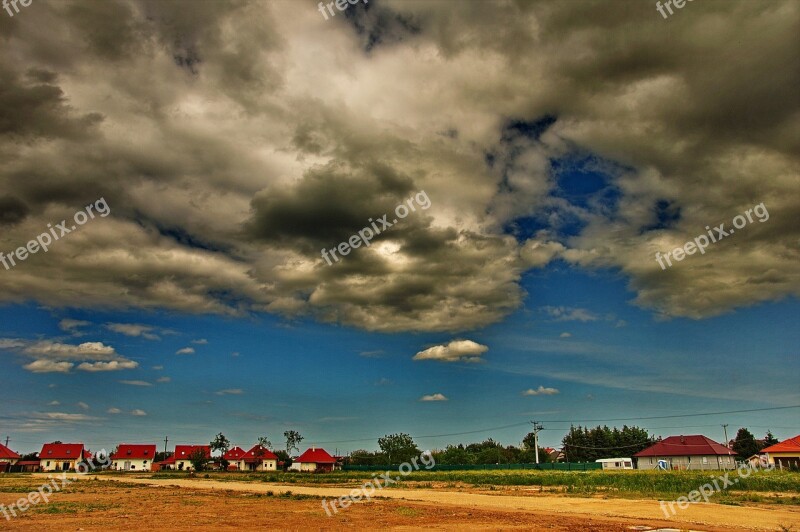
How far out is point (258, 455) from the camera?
441 ft

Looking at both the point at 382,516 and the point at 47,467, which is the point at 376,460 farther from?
the point at 382,516

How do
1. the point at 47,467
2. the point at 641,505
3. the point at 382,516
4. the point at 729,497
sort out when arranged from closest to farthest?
the point at 382,516 < the point at 641,505 < the point at 729,497 < the point at 47,467

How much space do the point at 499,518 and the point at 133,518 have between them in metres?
17.6

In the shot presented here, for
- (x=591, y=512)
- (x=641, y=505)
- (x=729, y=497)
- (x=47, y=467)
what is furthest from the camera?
(x=47, y=467)

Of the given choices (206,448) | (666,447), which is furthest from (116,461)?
(666,447)

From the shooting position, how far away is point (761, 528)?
22.3 m

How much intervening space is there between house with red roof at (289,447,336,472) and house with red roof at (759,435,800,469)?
88.7 metres

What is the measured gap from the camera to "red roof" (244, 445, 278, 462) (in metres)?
134

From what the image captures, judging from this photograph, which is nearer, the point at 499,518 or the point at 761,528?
the point at 761,528

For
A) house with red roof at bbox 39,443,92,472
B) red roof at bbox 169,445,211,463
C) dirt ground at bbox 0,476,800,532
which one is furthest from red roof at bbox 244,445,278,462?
dirt ground at bbox 0,476,800,532

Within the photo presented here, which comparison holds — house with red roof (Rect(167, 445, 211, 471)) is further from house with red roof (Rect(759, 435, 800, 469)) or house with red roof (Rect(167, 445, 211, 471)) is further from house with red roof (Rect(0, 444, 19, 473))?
house with red roof (Rect(759, 435, 800, 469))

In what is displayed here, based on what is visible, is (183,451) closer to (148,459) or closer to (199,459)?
(148,459)

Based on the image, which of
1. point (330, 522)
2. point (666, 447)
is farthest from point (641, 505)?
point (666, 447)

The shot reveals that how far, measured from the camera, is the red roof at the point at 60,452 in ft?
420
